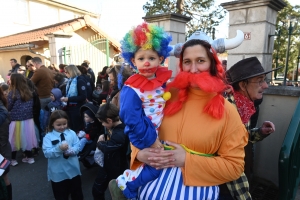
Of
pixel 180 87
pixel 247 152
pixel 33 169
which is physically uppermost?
pixel 180 87

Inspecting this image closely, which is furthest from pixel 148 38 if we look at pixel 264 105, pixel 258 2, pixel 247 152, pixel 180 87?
pixel 258 2

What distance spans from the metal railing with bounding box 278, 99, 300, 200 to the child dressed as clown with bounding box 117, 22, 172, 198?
127 cm

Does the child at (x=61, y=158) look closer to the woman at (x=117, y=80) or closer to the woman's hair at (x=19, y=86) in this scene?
the woman at (x=117, y=80)

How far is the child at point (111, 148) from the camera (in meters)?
2.65

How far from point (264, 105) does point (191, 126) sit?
8.28 ft

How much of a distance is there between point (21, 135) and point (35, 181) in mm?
1091

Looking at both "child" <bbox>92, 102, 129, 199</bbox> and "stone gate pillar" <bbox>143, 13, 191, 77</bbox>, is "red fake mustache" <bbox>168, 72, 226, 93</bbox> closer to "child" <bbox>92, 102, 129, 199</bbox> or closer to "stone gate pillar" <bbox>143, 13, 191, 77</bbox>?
"child" <bbox>92, 102, 129, 199</bbox>

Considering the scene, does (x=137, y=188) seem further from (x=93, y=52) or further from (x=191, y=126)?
(x=93, y=52)

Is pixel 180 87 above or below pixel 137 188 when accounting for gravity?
above

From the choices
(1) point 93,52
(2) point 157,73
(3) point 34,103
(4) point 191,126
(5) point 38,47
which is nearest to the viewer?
(4) point 191,126

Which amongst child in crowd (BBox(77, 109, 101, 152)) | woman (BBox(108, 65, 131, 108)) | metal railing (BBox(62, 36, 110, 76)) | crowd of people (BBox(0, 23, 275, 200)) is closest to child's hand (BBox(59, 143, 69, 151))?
child in crowd (BBox(77, 109, 101, 152))

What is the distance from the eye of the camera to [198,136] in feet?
4.30

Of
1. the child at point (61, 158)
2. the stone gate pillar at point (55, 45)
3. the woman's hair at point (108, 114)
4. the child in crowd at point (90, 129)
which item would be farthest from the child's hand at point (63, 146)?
the stone gate pillar at point (55, 45)

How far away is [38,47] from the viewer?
12.2 meters
